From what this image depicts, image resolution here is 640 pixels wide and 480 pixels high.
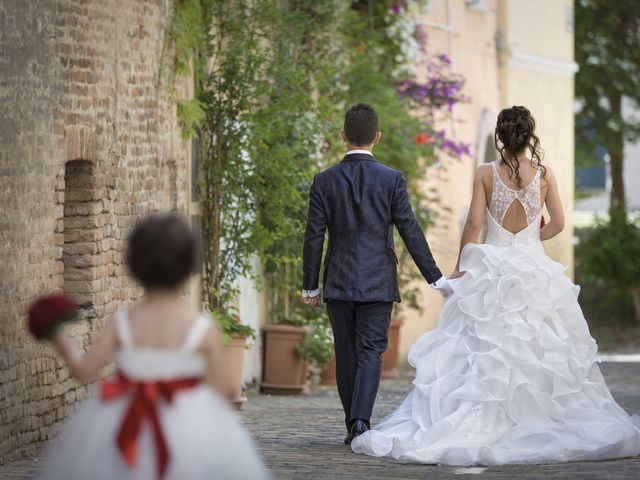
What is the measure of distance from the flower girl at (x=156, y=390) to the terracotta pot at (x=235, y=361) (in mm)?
6082

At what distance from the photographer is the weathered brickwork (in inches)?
285

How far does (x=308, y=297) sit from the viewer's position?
7625 millimetres

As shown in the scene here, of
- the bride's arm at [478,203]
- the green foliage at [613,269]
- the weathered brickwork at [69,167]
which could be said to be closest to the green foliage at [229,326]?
the weathered brickwork at [69,167]

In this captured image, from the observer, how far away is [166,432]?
4195mm

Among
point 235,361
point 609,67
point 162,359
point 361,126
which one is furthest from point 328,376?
point 609,67

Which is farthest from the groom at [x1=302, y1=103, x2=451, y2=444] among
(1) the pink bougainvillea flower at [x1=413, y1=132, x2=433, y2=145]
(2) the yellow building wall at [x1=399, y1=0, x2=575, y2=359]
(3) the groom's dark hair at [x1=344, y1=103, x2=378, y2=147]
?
(2) the yellow building wall at [x1=399, y1=0, x2=575, y2=359]

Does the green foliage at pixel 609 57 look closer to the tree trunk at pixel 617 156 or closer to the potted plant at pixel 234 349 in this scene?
the tree trunk at pixel 617 156

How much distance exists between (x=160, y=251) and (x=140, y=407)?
1.52 feet

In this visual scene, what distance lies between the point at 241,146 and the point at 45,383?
11.8 feet

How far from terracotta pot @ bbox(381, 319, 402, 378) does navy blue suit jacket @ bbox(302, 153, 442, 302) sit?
23.6ft

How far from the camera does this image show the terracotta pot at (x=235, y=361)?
10453 mm

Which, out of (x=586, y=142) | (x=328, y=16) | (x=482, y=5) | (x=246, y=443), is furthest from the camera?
(x=586, y=142)

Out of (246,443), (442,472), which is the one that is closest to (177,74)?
(442,472)

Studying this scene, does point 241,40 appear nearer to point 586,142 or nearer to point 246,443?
point 246,443
